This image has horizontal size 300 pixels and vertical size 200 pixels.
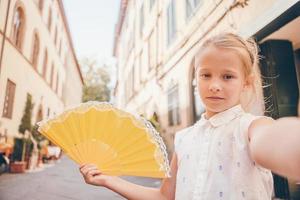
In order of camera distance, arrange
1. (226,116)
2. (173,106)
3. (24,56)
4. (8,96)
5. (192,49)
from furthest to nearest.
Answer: (173,106) < (192,49) < (24,56) < (8,96) < (226,116)

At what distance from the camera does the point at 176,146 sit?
89 centimetres

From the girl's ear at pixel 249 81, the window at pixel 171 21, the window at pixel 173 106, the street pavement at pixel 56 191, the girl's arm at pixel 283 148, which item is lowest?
the street pavement at pixel 56 191

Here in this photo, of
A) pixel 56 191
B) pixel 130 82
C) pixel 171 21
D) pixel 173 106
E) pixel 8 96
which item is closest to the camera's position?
pixel 56 191

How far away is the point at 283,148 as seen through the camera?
0.34 metres

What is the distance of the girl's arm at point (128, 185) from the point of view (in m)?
0.78

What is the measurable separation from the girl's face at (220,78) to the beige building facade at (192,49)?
0.92 ft

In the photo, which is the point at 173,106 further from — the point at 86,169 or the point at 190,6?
the point at 86,169

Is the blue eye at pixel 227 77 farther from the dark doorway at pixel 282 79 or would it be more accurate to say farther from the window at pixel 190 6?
the window at pixel 190 6

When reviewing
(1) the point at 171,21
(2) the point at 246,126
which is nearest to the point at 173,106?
(1) the point at 171,21

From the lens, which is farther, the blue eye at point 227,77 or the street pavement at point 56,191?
the street pavement at point 56,191

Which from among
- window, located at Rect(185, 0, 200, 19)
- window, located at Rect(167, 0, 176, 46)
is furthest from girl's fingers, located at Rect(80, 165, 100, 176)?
window, located at Rect(167, 0, 176, 46)

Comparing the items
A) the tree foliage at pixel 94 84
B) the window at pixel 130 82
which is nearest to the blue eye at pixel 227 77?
the tree foliage at pixel 94 84

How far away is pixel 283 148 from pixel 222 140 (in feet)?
1.23

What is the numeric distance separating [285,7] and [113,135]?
239 centimetres
